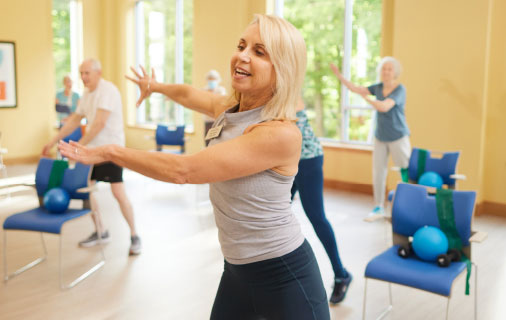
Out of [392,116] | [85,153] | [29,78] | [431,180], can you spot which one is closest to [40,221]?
[85,153]

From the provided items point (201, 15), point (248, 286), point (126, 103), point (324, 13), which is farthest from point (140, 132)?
point (248, 286)

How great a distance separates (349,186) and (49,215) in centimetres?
461

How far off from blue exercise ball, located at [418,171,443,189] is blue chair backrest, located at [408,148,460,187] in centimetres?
16

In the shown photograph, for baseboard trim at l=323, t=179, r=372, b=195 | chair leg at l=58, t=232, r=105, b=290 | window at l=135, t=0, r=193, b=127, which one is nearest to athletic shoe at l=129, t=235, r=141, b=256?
chair leg at l=58, t=232, r=105, b=290

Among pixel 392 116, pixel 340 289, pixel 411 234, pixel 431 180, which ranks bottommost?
pixel 340 289

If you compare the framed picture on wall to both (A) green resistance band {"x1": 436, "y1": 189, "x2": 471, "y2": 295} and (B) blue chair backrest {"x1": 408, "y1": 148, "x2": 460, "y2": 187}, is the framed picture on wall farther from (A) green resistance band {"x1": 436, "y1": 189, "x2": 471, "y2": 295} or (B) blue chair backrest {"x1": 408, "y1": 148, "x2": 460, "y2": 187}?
(A) green resistance band {"x1": 436, "y1": 189, "x2": 471, "y2": 295}

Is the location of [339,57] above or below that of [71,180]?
above

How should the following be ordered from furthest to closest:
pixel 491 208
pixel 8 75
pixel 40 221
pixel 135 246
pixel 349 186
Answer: pixel 8 75, pixel 349 186, pixel 491 208, pixel 135 246, pixel 40 221

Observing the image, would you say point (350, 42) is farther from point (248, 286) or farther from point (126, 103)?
point (248, 286)

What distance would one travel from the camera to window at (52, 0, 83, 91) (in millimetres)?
10570

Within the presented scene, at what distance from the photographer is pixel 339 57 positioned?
308 inches

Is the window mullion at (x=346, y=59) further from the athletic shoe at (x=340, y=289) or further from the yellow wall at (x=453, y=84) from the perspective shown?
the athletic shoe at (x=340, y=289)

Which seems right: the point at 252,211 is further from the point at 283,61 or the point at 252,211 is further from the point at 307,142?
the point at 307,142

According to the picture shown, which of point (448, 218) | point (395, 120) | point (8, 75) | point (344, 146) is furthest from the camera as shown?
point (8, 75)
